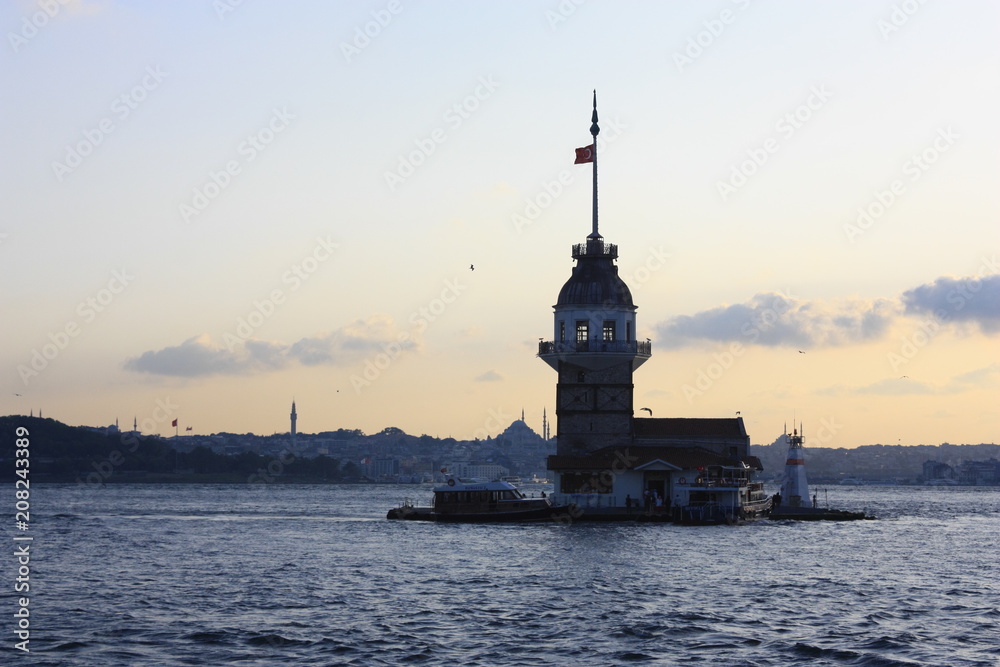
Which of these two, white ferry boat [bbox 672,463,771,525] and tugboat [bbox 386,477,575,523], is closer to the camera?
white ferry boat [bbox 672,463,771,525]

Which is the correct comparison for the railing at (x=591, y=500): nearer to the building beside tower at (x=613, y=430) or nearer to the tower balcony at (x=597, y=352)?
the building beside tower at (x=613, y=430)

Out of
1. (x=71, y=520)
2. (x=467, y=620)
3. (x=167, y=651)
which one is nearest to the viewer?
(x=167, y=651)

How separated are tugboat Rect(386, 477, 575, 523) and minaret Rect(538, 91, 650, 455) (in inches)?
269

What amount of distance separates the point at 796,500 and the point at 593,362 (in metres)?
20.2

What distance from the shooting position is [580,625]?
141ft

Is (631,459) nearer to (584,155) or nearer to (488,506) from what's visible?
(488,506)

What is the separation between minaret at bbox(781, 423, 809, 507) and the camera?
102000 mm

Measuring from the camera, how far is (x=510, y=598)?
162 ft

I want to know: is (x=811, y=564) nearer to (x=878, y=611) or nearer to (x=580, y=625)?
(x=878, y=611)

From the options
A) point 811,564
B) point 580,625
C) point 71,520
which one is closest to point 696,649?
point 580,625

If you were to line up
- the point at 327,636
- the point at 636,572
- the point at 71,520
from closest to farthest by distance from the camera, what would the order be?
the point at 327,636 < the point at 636,572 < the point at 71,520

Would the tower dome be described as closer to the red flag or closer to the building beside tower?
the building beside tower

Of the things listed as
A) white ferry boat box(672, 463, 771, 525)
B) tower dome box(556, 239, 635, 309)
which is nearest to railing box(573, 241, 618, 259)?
tower dome box(556, 239, 635, 309)

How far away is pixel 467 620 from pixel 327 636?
5.27m
